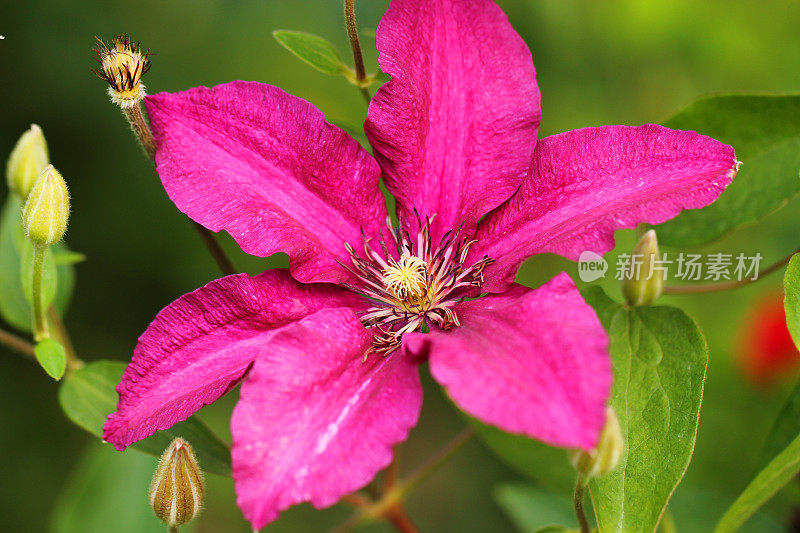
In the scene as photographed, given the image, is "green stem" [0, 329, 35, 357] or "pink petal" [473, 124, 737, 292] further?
"green stem" [0, 329, 35, 357]

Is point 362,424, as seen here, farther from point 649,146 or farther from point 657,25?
point 657,25

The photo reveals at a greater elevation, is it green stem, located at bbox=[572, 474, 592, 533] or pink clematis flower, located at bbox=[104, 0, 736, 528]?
pink clematis flower, located at bbox=[104, 0, 736, 528]

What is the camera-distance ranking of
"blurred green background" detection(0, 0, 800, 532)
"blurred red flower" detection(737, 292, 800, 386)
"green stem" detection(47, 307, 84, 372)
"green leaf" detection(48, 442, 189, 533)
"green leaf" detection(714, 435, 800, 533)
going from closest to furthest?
"green leaf" detection(714, 435, 800, 533)
"green stem" detection(47, 307, 84, 372)
"green leaf" detection(48, 442, 189, 533)
"blurred red flower" detection(737, 292, 800, 386)
"blurred green background" detection(0, 0, 800, 532)

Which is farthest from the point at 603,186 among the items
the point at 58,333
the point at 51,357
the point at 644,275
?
the point at 58,333

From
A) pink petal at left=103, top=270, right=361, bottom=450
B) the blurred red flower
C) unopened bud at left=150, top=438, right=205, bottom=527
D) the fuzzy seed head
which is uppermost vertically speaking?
the fuzzy seed head

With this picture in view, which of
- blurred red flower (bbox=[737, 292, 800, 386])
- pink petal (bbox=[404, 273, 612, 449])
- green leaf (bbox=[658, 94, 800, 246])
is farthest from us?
blurred red flower (bbox=[737, 292, 800, 386])

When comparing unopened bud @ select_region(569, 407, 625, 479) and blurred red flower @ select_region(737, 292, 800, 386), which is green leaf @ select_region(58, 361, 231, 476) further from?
blurred red flower @ select_region(737, 292, 800, 386)

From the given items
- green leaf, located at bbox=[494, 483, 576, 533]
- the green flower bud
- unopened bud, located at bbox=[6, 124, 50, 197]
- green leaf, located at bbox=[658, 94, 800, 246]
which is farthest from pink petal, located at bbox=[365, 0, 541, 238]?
green leaf, located at bbox=[494, 483, 576, 533]
